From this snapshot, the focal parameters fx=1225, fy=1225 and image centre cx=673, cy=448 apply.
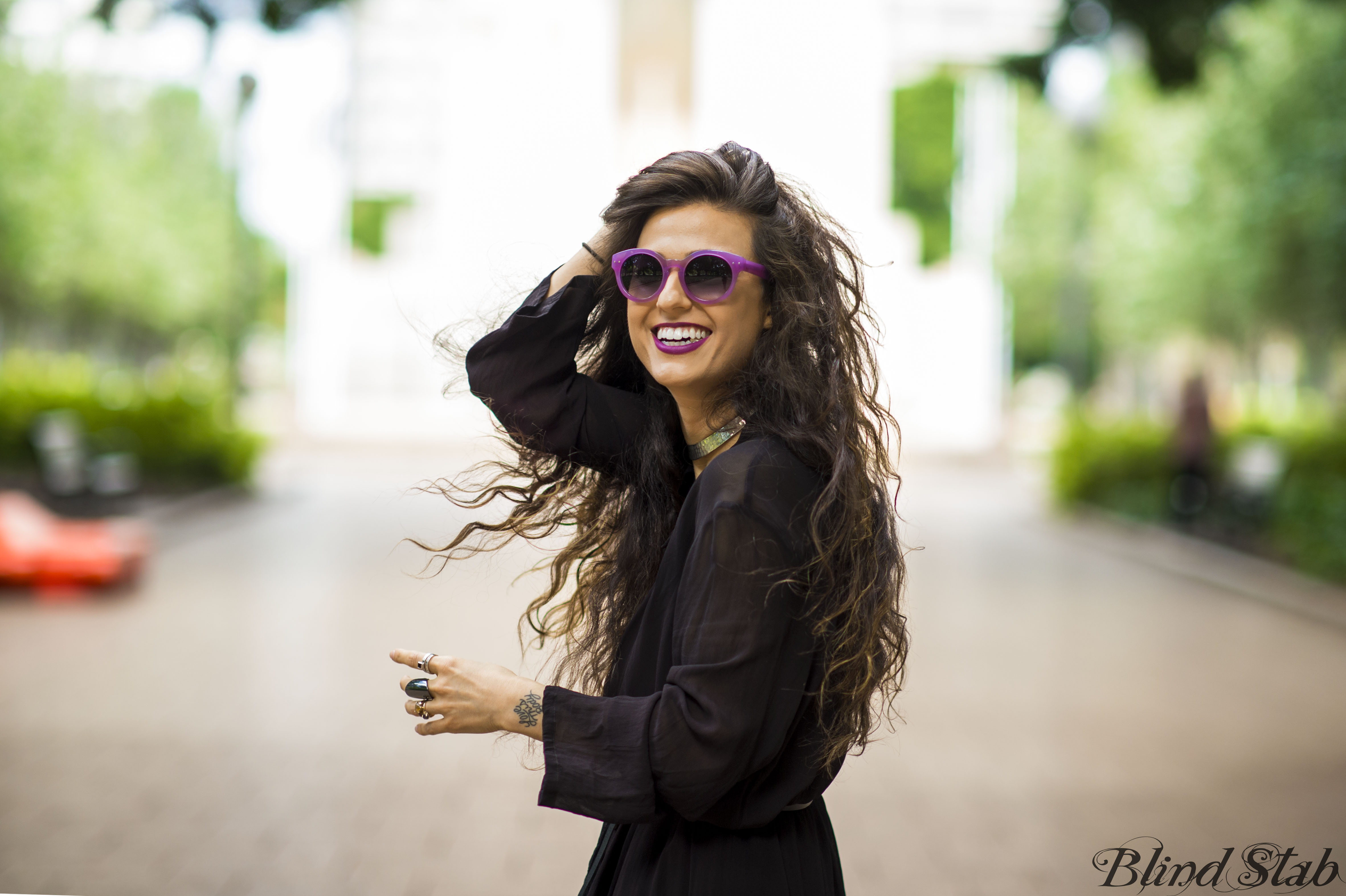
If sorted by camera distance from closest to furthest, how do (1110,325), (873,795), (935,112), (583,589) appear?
(583,589) < (873,795) < (1110,325) < (935,112)

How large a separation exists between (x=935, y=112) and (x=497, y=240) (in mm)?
41627

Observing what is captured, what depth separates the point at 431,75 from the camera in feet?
134

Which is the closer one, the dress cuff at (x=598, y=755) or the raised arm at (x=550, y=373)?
the dress cuff at (x=598, y=755)

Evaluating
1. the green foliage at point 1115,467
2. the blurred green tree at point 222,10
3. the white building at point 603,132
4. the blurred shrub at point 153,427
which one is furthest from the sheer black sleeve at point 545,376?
the white building at point 603,132

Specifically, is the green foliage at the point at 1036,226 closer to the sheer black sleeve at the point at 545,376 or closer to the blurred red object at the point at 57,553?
the blurred red object at the point at 57,553

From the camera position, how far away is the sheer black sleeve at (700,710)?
60.9 inches

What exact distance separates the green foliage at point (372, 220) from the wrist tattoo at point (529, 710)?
137 ft

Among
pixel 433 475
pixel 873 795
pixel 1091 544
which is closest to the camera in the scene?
pixel 873 795

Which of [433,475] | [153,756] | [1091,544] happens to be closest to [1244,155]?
[1091,544]

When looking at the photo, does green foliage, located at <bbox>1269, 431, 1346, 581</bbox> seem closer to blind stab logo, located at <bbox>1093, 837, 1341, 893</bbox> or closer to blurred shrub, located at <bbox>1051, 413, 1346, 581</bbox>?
blurred shrub, located at <bbox>1051, 413, 1346, 581</bbox>

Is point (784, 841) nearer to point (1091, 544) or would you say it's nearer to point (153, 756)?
point (153, 756)

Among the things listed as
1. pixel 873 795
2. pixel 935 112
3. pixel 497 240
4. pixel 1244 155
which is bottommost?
pixel 873 795

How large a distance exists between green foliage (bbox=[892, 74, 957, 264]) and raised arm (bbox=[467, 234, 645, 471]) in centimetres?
4024

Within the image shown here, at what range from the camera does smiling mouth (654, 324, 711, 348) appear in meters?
1.81
